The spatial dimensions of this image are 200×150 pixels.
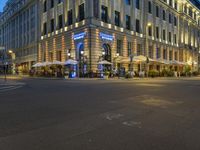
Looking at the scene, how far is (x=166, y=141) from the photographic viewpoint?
4.19m

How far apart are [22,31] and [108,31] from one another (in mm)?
32868

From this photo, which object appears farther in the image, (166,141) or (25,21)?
(25,21)

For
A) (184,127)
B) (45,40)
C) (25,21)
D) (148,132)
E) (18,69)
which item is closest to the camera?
(148,132)

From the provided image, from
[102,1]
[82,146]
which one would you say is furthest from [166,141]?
[102,1]

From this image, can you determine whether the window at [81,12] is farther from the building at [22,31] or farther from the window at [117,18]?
the building at [22,31]

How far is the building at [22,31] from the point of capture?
170 ft

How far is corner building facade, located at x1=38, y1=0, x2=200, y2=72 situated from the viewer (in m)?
34.2

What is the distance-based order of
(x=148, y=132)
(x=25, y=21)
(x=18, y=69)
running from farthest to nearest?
1. (x=18, y=69)
2. (x=25, y=21)
3. (x=148, y=132)

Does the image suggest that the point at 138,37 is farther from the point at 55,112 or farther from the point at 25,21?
the point at 55,112

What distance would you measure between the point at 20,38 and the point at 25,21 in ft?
18.6

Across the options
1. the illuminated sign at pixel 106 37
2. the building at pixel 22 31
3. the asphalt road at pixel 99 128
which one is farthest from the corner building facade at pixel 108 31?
the asphalt road at pixel 99 128

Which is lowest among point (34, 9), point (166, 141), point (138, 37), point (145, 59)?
point (166, 141)

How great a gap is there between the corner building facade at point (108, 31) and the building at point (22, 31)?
5.20 metres

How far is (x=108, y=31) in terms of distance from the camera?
35812mm
